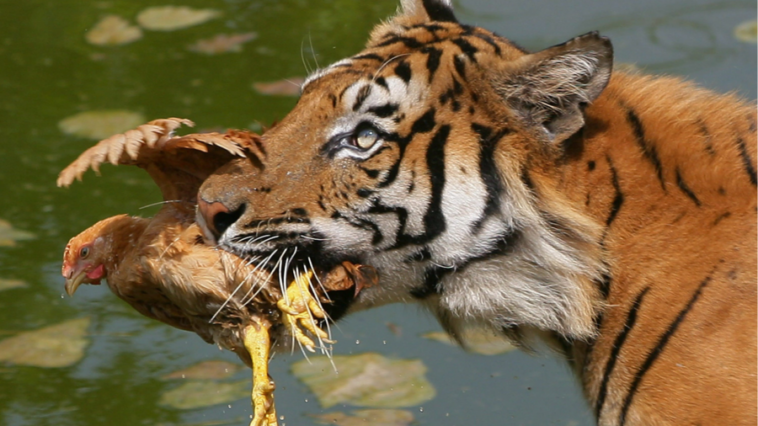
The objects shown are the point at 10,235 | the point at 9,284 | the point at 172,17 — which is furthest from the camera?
the point at 172,17

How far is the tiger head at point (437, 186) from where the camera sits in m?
3.07

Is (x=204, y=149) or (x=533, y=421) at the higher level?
(x=204, y=149)

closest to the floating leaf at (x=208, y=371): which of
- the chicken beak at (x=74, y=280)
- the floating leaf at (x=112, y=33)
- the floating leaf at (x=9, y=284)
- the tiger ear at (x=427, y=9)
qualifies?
the floating leaf at (x=9, y=284)

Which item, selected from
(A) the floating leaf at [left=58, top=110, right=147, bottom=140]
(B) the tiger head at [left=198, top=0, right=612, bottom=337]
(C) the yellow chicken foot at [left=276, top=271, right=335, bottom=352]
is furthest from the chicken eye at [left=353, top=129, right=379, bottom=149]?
(A) the floating leaf at [left=58, top=110, right=147, bottom=140]

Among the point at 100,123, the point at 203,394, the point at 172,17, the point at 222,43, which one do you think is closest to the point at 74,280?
the point at 203,394

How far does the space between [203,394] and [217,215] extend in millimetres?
1671

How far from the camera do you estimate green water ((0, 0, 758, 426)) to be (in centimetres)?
453

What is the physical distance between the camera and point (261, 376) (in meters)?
2.96

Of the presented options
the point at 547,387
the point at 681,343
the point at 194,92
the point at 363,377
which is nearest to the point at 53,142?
the point at 194,92

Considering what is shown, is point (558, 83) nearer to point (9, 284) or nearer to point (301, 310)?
point (301, 310)

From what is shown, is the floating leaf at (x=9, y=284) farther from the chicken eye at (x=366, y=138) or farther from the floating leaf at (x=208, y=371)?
the chicken eye at (x=366, y=138)

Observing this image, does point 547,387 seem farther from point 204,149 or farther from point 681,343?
point 204,149

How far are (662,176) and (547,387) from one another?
5.79ft

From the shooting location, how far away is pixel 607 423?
3.09 meters
